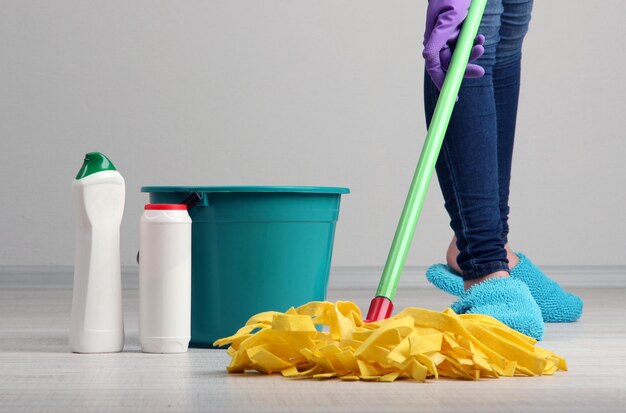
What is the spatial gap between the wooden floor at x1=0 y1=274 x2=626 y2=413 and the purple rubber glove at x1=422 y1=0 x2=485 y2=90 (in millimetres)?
436

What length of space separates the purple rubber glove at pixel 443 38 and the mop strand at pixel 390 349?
1.50 ft

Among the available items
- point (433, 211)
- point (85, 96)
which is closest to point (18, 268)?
point (85, 96)

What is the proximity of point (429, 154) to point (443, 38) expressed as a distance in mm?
187

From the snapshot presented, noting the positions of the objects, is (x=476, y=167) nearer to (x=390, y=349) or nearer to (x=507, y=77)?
(x=507, y=77)

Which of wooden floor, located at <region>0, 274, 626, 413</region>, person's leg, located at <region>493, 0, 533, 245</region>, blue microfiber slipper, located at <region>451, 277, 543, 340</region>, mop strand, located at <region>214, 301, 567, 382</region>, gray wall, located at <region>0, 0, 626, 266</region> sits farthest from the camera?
gray wall, located at <region>0, 0, 626, 266</region>

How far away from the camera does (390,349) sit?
1.06m

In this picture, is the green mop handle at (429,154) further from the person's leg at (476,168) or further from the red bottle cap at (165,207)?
the red bottle cap at (165,207)

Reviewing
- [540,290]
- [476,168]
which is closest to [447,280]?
[540,290]

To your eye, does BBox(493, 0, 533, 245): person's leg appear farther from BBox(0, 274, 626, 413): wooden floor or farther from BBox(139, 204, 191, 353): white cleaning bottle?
BBox(139, 204, 191, 353): white cleaning bottle

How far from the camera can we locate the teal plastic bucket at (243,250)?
1390mm

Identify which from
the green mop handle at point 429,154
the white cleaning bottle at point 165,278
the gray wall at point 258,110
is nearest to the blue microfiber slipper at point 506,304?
the green mop handle at point 429,154

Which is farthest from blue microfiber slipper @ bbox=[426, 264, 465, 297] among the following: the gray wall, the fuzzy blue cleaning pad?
the gray wall

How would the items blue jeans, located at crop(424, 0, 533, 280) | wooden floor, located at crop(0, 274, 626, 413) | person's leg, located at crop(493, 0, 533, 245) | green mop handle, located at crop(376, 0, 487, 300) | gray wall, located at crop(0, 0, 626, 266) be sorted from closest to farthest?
wooden floor, located at crop(0, 274, 626, 413) → green mop handle, located at crop(376, 0, 487, 300) → blue jeans, located at crop(424, 0, 533, 280) → person's leg, located at crop(493, 0, 533, 245) → gray wall, located at crop(0, 0, 626, 266)

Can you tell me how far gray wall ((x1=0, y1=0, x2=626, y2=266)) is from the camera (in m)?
2.97
